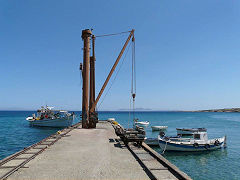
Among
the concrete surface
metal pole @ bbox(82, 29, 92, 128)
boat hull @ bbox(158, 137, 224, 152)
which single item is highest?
metal pole @ bbox(82, 29, 92, 128)

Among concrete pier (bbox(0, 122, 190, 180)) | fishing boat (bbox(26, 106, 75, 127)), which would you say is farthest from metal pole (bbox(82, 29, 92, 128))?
fishing boat (bbox(26, 106, 75, 127))

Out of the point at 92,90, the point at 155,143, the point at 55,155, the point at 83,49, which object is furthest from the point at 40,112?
the point at 55,155

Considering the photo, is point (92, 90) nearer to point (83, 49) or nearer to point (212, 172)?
point (83, 49)

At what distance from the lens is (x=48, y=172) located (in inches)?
316

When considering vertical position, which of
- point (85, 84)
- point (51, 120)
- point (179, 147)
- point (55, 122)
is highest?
point (85, 84)

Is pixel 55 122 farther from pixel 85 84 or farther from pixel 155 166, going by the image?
pixel 155 166

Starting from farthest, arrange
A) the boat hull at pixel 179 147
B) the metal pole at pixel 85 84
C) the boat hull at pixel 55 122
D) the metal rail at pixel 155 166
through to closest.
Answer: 1. the boat hull at pixel 55 122
2. the metal pole at pixel 85 84
3. the boat hull at pixel 179 147
4. the metal rail at pixel 155 166

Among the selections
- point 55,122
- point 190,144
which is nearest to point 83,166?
point 190,144

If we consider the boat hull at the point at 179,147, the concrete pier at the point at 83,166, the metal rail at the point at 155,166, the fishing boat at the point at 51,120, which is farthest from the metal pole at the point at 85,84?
the fishing boat at the point at 51,120

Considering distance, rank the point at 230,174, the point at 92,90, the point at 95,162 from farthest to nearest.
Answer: the point at 92,90 → the point at 230,174 → the point at 95,162

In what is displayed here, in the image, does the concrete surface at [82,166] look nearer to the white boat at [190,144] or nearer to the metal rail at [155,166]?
the metal rail at [155,166]

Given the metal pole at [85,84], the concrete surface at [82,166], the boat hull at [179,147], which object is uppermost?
the metal pole at [85,84]

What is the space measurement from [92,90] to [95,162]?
22.0 m

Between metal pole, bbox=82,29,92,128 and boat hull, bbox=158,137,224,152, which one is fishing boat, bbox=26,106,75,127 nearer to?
metal pole, bbox=82,29,92,128
